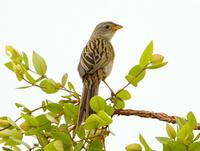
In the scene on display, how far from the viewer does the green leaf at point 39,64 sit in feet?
5.49

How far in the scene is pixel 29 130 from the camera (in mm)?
1447

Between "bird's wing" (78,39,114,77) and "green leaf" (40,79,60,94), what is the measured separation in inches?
25.7

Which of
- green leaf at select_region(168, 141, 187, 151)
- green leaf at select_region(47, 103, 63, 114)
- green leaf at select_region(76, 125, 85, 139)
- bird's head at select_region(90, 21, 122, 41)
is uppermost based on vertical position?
bird's head at select_region(90, 21, 122, 41)

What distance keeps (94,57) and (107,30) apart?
0.82 meters

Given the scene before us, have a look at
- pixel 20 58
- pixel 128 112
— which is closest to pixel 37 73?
pixel 20 58

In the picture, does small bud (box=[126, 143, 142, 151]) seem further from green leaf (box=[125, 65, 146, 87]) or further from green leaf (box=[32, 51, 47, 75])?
green leaf (box=[32, 51, 47, 75])

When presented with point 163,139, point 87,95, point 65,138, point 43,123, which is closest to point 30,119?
point 43,123

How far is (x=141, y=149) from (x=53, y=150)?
240 mm

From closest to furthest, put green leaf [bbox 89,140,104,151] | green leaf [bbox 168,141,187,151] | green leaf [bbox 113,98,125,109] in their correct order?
green leaf [bbox 168,141,187,151] < green leaf [bbox 89,140,104,151] < green leaf [bbox 113,98,125,109]

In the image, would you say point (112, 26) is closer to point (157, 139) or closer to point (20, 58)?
point (20, 58)

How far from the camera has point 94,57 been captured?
2.54 meters

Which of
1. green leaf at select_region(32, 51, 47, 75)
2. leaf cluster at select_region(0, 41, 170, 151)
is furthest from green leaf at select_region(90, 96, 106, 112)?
green leaf at select_region(32, 51, 47, 75)

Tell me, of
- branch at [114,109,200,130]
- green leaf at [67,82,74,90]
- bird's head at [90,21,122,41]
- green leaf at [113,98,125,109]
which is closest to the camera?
branch at [114,109,200,130]

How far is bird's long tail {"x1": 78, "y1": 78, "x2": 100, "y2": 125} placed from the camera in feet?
5.01
